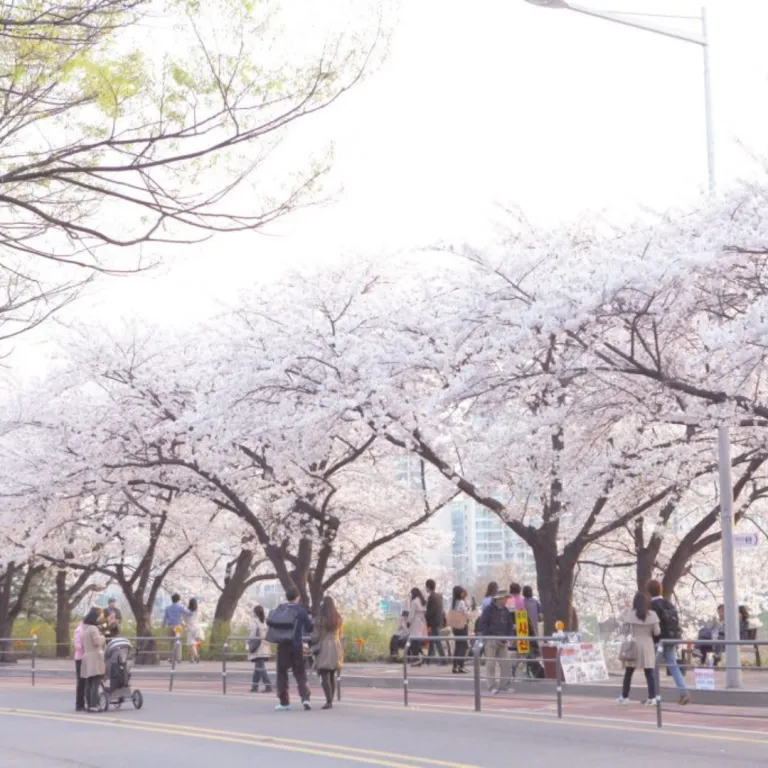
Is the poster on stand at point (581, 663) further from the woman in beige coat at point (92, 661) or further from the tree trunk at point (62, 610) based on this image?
the tree trunk at point (62, 610)

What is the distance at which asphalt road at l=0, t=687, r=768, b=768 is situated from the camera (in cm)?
1203

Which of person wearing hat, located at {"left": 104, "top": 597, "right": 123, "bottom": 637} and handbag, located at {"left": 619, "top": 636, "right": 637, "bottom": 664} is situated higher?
person wearing hat, located at {"left": 104, "top": 597, "right": 123, "bottom": 637}

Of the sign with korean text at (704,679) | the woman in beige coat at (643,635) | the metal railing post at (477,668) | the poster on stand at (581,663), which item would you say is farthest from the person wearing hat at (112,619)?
the sign with korean text at (704,679)

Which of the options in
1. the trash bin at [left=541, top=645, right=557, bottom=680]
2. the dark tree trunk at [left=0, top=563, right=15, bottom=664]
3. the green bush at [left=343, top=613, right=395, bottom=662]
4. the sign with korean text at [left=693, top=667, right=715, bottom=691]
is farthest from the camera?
the dark tree trunk at [left=0, top=563, right=15, bottom=664]

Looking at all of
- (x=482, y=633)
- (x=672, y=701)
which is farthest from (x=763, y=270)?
(x=482, y=633)

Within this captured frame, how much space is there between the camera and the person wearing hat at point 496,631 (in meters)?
20.1

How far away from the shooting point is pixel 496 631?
20.7m

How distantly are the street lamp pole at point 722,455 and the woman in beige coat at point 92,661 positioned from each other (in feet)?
30.5

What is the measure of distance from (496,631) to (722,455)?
189 inches

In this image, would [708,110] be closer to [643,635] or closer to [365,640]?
[643,635]

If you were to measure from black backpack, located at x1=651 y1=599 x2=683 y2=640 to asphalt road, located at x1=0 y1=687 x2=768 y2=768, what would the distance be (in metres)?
2.84

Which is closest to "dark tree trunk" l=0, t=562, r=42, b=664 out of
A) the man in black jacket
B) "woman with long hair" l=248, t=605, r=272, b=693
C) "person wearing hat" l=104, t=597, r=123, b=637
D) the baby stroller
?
"person wearing hat" l=104, t=597, r=123, b=637

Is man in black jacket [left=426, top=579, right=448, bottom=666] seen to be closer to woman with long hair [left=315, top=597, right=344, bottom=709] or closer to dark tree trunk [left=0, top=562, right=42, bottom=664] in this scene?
woman with long hair [left=315, top=597, right=344, bottom=709]

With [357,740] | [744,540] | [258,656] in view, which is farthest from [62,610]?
[357,740]
